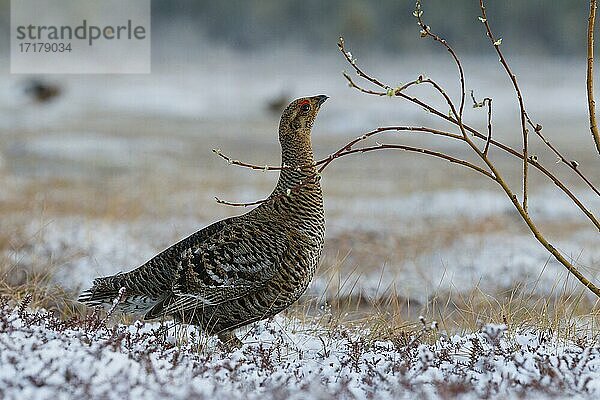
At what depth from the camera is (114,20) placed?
37938 millimetres

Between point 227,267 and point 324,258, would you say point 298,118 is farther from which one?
point 324,258

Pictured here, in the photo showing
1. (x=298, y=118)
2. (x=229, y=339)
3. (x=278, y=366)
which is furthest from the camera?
(x=298, y=118)

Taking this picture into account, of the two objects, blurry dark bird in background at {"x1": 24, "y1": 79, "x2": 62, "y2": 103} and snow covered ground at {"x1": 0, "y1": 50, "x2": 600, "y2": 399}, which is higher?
blurry dark bird in background at {"x1": 24, "y1": 79, "x2": 62, "y2": 103}

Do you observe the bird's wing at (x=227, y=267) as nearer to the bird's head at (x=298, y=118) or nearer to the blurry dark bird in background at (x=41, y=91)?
the bird's head at (x=298, y=118)

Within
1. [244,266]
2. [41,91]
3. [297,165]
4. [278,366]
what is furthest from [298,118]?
[41,91]

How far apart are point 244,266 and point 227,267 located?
0.37 feet

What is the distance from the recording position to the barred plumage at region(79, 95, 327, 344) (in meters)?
5.63

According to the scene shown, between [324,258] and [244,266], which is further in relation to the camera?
[324,258]

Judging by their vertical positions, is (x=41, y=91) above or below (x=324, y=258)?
above

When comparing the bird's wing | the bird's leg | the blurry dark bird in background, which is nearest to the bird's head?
the bird's wing

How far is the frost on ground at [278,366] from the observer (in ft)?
13.0

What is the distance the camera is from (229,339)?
597 centimetres

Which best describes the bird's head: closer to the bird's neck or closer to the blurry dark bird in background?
the bird's neck

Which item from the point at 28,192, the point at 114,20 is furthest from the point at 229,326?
the point at 114,20
